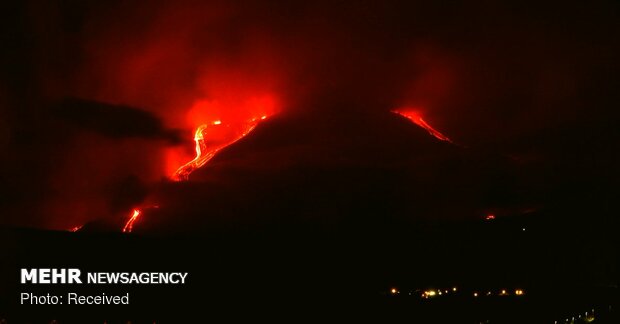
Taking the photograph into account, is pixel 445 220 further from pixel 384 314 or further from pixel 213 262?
pixel 213 262

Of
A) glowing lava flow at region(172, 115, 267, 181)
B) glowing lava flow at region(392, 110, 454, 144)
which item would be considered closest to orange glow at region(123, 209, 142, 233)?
glowing lava flow at region(172, 115, 267, 181)

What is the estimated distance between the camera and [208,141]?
33844 mm

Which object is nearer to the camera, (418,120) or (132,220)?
(132,220)

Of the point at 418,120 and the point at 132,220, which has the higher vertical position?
the point at 418,120

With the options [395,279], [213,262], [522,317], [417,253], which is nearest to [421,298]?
[395,279]

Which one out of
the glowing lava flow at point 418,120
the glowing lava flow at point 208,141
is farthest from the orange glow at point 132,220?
the glowing lava flow at point 418,120

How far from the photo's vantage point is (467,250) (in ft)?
99.1

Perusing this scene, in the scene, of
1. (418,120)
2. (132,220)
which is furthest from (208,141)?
(418,120)

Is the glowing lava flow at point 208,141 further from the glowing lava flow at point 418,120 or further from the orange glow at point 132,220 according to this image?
the glowing lava flow at point 418,120

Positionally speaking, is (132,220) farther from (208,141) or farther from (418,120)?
(418,120)

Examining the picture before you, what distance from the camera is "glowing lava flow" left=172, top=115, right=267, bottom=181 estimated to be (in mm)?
32750

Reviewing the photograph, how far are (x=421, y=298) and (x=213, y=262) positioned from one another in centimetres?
993

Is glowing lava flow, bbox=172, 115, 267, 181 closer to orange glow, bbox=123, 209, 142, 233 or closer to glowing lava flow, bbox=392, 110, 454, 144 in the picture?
orange glow, bbox=123, 209, 142, 233

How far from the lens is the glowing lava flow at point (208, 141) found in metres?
32.8
